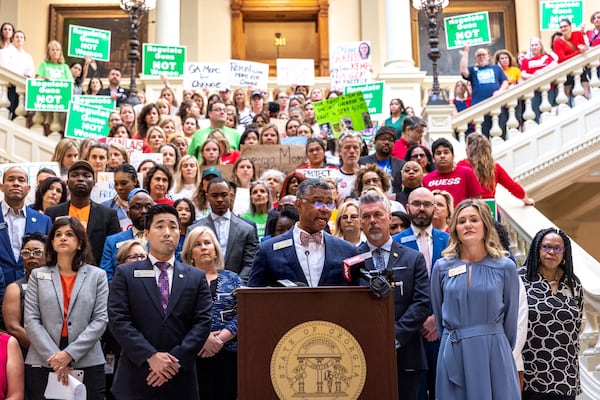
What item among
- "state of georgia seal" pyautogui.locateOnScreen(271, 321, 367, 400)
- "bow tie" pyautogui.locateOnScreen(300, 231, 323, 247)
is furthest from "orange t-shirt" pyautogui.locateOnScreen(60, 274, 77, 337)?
"state of georgia seal" pyautogui.locateOnScreen(271, 321, 367, 400)

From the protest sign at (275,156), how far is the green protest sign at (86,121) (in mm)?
2790

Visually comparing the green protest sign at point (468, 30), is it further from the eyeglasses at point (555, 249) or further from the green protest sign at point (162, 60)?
the eyeglasses at point (555, 249)

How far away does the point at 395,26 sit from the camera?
1639 centimetres

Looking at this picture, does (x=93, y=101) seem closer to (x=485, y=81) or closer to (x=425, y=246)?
(x=485, y=81)

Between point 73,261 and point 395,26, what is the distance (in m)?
12.3

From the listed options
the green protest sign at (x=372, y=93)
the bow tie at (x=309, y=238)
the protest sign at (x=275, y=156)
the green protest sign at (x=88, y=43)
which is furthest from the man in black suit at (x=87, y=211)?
the green protest sign at (x=88, y=43)

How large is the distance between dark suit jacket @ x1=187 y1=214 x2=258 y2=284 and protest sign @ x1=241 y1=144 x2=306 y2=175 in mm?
3244

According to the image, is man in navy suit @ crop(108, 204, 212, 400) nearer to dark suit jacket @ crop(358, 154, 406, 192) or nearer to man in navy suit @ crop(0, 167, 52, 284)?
man in navy suit @ crop(0, 167, 52, 284)

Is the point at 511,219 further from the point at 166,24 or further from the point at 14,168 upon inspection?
the point at 166,24

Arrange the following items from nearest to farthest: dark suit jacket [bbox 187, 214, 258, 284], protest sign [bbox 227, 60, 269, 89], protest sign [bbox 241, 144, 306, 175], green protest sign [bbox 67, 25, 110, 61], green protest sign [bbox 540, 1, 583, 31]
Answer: dark suit jacket [bbox 187, 214, 258, 284]
protest sign [bbox 241, 144, 306, 175]
green protest sign [bbox 67, 25, 110, 61]
protest sign [bbox 227, 60, 269, 89]
green protest sign [bbox 540, 1, 583, 31]

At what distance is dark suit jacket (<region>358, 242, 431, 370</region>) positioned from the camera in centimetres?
481

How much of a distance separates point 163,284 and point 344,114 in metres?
6.56

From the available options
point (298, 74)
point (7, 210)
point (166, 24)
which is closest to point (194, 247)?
point (7, 210)

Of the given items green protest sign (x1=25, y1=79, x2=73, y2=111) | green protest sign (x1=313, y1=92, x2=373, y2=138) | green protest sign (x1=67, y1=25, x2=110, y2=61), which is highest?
green protest sign (x1=67, y1=25, x2=110, y2=61)
